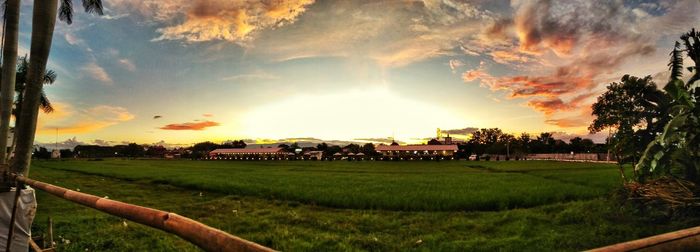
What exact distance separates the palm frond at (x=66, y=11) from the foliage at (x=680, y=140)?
59.5 feet

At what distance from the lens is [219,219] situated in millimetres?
12430

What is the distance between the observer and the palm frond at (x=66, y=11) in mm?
14258

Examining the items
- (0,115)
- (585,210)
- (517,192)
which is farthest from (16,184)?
(517,192)

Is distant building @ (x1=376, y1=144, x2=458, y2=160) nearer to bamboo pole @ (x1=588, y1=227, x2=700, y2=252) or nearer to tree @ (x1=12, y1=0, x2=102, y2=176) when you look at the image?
tree @ (x1=12, y1=0, x2=102, y2=176)

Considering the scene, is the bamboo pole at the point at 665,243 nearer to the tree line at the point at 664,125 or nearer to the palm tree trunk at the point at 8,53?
the tree line at the point at 664,125

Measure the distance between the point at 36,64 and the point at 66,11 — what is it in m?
8.92

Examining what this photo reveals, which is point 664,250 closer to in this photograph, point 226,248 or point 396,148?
point 226,248

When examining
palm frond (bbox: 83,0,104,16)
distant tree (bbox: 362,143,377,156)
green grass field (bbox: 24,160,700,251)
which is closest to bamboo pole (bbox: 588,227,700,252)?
green grass field (bbox: 24,160,700,251)

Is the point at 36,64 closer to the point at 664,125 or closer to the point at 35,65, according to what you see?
the point at 35,65

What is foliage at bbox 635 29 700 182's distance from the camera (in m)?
9.05

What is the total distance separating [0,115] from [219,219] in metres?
5.93

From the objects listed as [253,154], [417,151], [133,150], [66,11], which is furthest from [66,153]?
A: [66,11]

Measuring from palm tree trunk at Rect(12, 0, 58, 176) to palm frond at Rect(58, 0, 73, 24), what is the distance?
8.46 metres

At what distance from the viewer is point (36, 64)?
7184 millimetres
